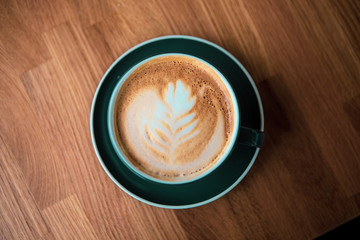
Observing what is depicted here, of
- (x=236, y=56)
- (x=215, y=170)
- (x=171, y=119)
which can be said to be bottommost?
(x=215, y=170)

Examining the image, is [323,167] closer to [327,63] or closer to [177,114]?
[327,63]

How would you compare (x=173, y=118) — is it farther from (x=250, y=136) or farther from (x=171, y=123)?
(x=250, y=136)

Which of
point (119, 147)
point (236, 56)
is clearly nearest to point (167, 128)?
point (119, 147)

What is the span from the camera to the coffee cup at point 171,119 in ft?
2.58

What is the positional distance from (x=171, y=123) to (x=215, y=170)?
0.65 ft

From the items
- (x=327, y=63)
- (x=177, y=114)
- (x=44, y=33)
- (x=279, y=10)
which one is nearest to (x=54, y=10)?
(x=44, y=33)

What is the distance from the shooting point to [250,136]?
0.74 metres

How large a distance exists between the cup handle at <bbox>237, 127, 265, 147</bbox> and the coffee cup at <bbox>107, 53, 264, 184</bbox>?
0.04 metres

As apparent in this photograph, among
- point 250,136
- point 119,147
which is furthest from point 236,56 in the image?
point 119,147

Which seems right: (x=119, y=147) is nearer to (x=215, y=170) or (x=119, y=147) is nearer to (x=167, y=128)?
(x=167, y=128)

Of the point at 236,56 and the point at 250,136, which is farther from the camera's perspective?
the point at 236,56

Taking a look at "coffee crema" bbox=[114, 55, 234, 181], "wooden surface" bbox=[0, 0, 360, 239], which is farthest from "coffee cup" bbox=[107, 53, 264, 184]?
"wooden surface" bbox=[0, 0, 360, 239]

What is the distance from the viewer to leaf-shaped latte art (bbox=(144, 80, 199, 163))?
30.9 inches

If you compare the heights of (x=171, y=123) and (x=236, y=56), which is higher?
(x=236, y=56)
